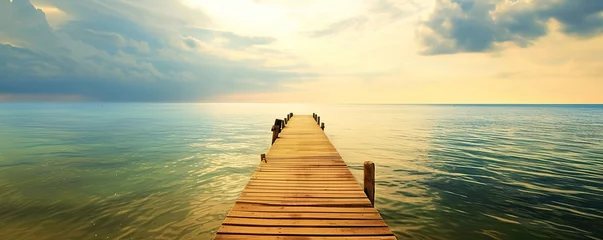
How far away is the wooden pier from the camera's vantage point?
4.85 m

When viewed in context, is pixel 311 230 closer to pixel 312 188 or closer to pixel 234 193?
pixel 312 188

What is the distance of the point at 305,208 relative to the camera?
595cm

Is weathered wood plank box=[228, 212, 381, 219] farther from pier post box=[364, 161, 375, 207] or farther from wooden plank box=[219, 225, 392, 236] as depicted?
pier post box=[364, 161, 375, 207]

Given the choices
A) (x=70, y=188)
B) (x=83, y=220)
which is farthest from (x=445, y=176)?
(x=70, y=188)

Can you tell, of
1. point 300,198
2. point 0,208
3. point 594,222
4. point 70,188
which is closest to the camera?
point 300,198

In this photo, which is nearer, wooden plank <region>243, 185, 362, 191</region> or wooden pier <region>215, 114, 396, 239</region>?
wooden pier <region>215, 114, 396, 239</region>

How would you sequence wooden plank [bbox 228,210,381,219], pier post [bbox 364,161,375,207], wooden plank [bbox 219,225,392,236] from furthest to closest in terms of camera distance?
pier post [bbox 364,161,375,207]
wooden plank [bbox 228,210,381,219]
wooden plank [bbox 219,225,392,236]

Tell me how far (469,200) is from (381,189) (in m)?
3.03

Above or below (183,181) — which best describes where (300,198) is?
above

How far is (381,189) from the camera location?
11695mm

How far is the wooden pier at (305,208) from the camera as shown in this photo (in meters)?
4.85

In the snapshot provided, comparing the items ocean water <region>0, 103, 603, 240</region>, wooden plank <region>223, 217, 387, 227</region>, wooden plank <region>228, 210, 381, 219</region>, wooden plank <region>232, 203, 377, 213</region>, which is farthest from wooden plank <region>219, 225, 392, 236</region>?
ocean water <region>0, 103, 603, 240</region>

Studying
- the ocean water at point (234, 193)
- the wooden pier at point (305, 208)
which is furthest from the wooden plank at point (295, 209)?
the ocean water at point (234, 193)

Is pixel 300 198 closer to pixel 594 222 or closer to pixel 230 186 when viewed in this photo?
pixel 230 186
